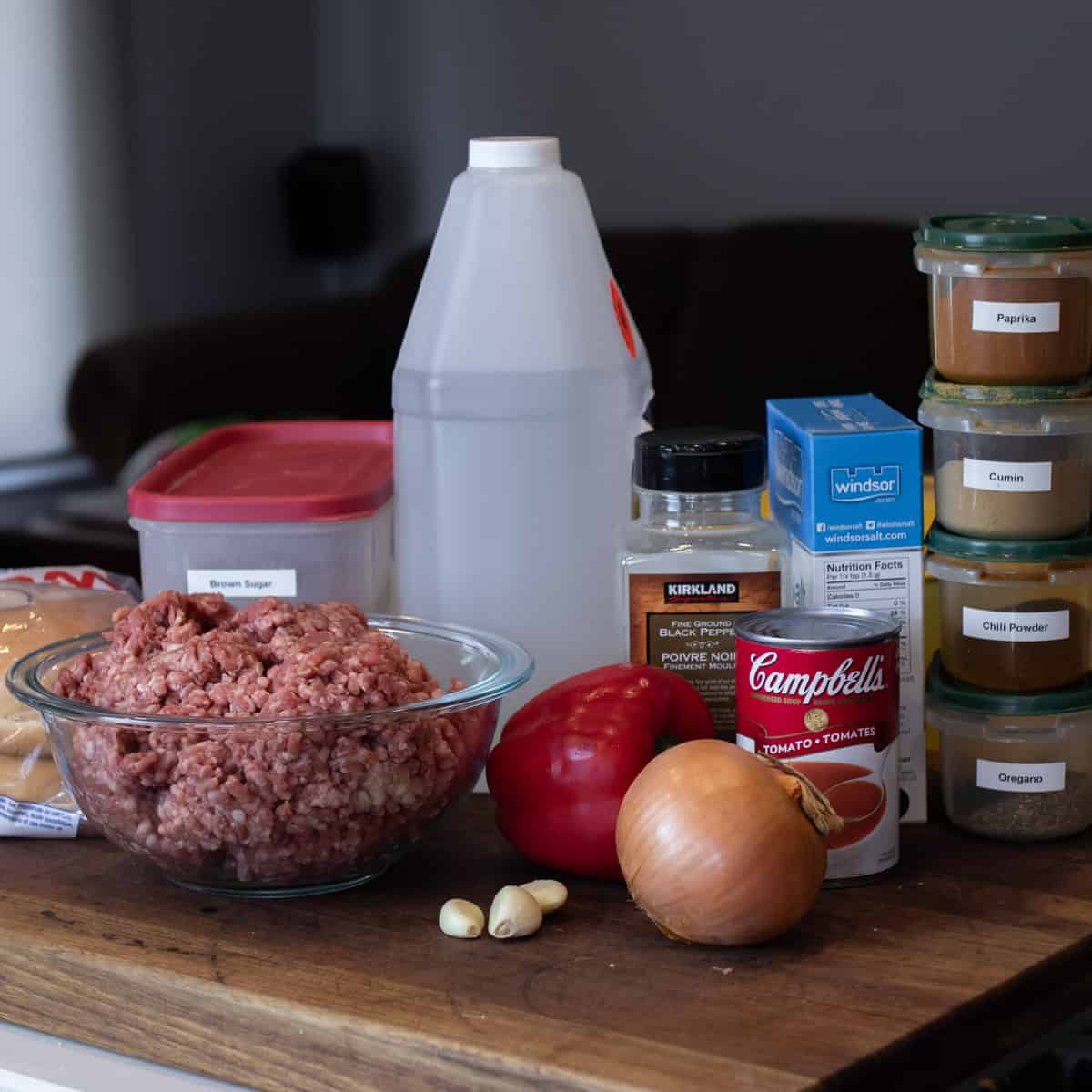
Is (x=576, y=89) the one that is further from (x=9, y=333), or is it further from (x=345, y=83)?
(x=9, y=333)

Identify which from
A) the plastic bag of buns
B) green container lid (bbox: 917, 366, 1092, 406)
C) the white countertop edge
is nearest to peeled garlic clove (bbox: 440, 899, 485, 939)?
the white countertop edge

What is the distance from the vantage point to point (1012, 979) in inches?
31.8

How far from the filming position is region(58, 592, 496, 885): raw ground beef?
2.85 ft

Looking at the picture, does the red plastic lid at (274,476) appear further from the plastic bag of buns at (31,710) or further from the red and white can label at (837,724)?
the red and white can label at (837,724)

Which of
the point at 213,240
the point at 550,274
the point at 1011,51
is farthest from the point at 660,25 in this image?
the point at 213,240

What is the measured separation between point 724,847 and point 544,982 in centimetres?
11

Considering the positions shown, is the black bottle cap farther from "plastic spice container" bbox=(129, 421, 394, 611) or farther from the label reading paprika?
"plastic spice container" bbox=(129, 421, 394, 611)

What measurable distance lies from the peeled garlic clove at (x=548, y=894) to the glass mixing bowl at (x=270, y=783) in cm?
7

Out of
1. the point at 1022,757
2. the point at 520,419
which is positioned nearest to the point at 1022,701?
the point at 1022,757

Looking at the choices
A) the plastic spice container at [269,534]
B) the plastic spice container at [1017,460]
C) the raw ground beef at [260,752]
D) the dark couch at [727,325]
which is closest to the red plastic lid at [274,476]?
the plastic spice container at [269,534]

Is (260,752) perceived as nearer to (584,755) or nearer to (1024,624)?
(584,755)

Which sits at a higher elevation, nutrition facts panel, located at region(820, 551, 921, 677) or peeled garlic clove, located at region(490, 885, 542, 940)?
nutrition facts panel, located at region(820, 551, 921, 677)

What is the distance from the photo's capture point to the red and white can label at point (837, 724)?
893 millimetres

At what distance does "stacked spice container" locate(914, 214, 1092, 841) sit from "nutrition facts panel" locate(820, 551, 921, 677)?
0.02 m
